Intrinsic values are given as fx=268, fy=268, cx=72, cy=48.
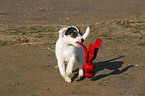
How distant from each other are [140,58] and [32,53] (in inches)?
145

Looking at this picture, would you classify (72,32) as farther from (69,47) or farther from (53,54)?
(53,54)

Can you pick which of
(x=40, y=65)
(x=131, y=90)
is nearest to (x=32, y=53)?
(x=40, y=65)

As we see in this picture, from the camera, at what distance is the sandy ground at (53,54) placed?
623 centimetres

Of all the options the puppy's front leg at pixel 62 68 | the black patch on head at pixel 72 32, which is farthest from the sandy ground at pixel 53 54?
the black patch on head at pixel 72 32

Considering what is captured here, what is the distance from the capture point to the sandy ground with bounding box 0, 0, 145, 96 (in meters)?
6.23

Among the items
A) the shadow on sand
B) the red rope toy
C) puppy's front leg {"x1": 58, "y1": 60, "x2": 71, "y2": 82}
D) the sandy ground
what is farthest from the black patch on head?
the shadow on sand

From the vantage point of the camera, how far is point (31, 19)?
17109 mm

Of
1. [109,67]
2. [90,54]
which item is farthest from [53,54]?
[90,54]

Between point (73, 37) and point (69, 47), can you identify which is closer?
point (73, 37)

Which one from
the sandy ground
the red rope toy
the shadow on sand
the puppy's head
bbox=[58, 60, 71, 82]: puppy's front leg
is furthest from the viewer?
the shadow on sand

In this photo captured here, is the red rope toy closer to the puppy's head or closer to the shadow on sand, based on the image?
the puppy's head

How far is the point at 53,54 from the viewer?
9.28 meters

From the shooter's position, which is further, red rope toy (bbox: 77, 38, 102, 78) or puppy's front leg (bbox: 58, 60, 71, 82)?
puppy's front leg (bbox: 58, 60, 71, 82)

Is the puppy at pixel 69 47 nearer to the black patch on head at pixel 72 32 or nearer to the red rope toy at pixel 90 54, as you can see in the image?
the black patch on head at pixel 72 32
